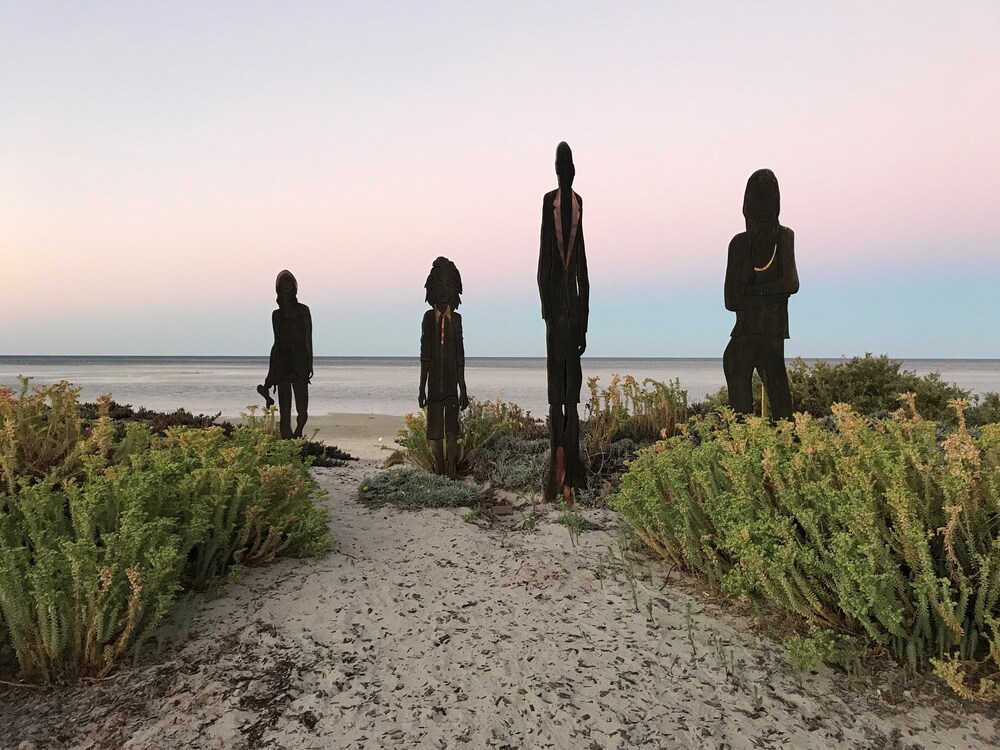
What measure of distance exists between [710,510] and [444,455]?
13.5 feet

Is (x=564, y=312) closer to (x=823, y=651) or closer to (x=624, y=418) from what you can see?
(x=624, y=418)

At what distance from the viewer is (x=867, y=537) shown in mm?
2955

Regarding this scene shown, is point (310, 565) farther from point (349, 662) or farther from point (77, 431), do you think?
point (77, 431)

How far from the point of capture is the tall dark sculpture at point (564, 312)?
6039 millimetres

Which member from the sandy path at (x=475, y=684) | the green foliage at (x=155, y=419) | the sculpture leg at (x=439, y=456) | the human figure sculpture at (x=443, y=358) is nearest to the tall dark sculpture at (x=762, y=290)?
the human figure sculpture at (x=443, y=358)

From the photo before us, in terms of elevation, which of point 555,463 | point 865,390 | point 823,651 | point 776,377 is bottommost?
point 823,651

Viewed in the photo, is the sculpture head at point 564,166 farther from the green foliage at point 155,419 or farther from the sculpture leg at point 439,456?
the green foliage at point 155,419

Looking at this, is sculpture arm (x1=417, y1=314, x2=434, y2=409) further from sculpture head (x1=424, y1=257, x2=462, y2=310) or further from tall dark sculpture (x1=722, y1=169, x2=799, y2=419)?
tall dark sculpture (x1=722, y1=169, x2=799, y2=419)

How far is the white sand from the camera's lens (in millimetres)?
2650

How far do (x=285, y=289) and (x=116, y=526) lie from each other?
19.7ft

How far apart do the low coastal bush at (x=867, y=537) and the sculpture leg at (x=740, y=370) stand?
9.34 feet

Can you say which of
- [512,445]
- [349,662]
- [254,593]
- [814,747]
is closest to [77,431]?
[254,593]

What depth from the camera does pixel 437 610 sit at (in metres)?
3.69

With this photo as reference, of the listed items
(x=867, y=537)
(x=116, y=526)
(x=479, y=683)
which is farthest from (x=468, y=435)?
(x=867, y=537)
